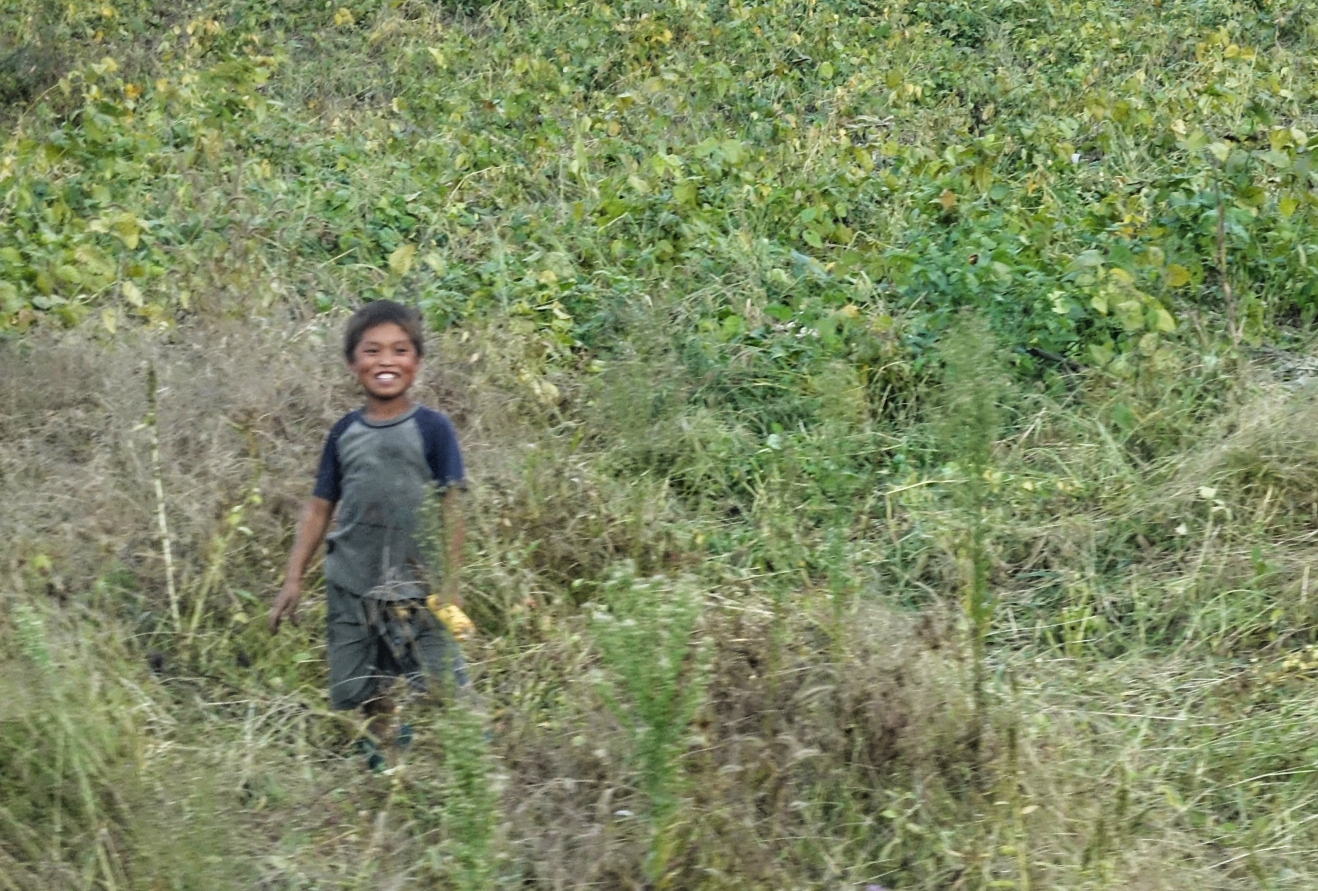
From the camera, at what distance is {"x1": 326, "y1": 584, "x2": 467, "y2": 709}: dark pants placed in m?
3.29

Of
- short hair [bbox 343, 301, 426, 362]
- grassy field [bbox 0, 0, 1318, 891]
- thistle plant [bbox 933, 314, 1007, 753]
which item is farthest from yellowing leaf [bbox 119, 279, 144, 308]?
thistle plant [bbox 933, 314, 1007, 753]

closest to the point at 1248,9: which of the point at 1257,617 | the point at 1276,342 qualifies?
the point at 1276,342

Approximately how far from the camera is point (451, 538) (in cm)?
318

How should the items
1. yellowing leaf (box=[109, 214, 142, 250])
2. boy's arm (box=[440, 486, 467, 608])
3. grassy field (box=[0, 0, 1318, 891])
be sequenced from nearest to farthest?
grassy field (box=[0, 0, 1318, 891]) → boy's arm (box=[440, 486, 467, 608]) → yellowing leaf (box=[109, 214, 142, 250])

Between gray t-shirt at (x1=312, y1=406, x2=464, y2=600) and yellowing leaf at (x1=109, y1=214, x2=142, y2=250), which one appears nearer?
gray t-shirt at (x1=312, y1=406, x2=464, y2=600)

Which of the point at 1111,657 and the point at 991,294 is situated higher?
the point at 991,294

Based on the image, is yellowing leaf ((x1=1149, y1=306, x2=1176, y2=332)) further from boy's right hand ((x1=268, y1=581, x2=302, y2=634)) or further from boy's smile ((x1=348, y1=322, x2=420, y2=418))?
boy's right hand ((x1=268, y1=581, x2=302, y2=634))

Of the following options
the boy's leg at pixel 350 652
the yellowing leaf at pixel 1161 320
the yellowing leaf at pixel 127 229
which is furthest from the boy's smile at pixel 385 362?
the yellowing leaf at pixel 1161 320

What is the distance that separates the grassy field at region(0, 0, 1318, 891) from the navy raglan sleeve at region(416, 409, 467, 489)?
446 mm

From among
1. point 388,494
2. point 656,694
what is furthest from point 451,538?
point 656,694

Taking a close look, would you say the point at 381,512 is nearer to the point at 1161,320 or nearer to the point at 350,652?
the point at 350,652

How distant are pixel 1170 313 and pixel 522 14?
476cm

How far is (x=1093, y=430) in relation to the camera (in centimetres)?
452

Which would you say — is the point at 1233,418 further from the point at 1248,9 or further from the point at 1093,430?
the point at 1248,9
